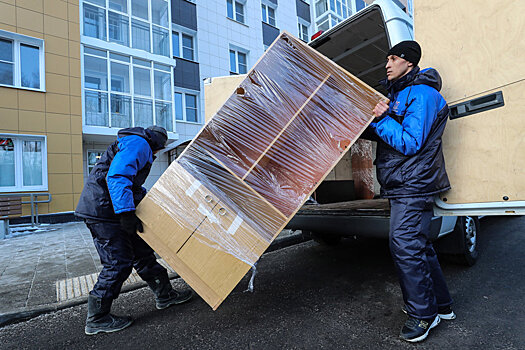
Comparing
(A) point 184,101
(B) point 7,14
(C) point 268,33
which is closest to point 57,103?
(B) point 7,14

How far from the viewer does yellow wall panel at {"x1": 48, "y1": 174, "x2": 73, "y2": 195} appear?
8.38 m

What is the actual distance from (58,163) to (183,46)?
Result: 22.4 ft

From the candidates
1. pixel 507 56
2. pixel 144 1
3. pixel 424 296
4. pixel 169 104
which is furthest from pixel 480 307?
pixel 144 1

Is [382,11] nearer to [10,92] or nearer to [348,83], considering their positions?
[348,83]

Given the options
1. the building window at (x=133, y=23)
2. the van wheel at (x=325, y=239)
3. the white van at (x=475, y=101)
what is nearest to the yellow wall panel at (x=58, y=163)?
the building window at (x=133, y=23)

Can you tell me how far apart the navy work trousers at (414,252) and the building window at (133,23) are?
35.3 ft

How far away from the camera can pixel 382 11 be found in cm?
257

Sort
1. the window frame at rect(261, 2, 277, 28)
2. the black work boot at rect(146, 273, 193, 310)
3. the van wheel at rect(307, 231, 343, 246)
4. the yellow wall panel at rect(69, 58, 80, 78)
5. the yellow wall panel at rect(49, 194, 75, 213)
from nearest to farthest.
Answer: the black work boot at rect(146, 273, 193, 310), the van wheel at rect(307, 231, 343, 246), the yellow wall panel at rect(49, 194, 75, 213), the yellow wall panel at rect(69, 58, 80, 78), the window frame at rect(261, 2, 277, 28)

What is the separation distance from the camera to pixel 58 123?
853 cm

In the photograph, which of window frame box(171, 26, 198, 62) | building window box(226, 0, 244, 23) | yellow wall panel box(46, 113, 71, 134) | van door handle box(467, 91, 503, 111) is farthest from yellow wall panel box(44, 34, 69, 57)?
van door handle box(467, 91, 503, 111)

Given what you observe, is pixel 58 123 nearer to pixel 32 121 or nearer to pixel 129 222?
pixel 32 121

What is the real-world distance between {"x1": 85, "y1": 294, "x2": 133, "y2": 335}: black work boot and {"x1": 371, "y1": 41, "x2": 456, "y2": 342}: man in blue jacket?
2162 mm

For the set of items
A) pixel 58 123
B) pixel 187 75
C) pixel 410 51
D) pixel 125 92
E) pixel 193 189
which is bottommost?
pixel 193 189

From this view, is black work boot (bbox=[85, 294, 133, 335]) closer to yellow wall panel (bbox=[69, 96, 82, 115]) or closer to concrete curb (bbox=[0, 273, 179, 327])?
concrete curb (bbox=[0, 273, 179, 327])
